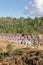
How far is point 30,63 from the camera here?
1816 cm

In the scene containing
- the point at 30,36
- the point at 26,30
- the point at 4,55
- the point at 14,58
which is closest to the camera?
the point at 14,58

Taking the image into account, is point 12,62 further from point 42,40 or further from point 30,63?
point 42,40

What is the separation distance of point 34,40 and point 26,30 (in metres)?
29.9

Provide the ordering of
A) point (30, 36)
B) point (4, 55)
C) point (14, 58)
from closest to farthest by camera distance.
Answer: point (14, 58), point (4, 55), point (30, 36)

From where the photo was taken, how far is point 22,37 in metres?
48.3

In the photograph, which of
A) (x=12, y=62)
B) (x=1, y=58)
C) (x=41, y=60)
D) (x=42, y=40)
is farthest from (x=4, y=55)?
(x=42, y=40)

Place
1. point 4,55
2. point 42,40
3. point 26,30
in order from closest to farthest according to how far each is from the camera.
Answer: point 4,55
point 42,40
point 26,30

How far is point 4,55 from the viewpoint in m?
20.8

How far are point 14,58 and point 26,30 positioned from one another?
189 ft

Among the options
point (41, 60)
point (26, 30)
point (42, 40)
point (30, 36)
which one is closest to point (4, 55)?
point (41, 60)

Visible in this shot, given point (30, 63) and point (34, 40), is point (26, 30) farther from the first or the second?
point (30, 63)

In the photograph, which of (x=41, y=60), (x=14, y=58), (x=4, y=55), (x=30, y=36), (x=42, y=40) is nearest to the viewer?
(x=41, y=60)

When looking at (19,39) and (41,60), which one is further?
(19,39)

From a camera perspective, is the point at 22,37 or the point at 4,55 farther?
the point at 22,37
